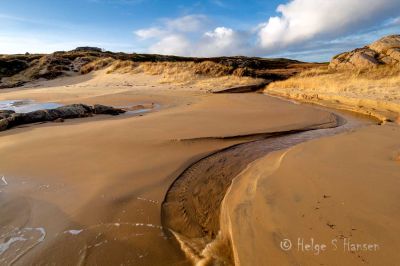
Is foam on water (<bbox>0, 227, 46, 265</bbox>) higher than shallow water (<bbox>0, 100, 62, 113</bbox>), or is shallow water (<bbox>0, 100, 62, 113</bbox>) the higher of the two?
foam on water (<bbox>0, 227, 46, 265</bbox>)

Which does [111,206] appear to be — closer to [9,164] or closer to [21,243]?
[21,243]

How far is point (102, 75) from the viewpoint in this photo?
24.7m

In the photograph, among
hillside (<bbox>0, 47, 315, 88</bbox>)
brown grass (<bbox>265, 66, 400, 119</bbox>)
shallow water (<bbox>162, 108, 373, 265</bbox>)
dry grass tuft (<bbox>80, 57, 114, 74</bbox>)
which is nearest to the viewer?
shallow water (<bbox>162, 108, 373, 265</bbox>)

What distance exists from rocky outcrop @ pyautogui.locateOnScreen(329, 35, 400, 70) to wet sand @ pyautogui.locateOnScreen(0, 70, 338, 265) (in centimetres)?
836

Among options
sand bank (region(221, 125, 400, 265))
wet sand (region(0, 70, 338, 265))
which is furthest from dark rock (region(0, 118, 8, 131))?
sand bank (region(221, 125, 400, 265))

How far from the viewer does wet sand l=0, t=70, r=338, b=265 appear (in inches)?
105

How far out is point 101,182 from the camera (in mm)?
3879

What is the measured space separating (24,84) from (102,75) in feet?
22.0

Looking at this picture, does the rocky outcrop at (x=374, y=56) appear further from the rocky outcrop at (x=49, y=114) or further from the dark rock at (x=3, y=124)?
the dark rock at (x=3, y=124)

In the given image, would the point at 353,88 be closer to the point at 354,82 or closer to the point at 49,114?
the point at 354,82

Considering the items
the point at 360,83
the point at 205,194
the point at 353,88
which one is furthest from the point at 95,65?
the point at 205,194

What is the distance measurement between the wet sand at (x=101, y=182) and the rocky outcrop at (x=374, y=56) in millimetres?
8361

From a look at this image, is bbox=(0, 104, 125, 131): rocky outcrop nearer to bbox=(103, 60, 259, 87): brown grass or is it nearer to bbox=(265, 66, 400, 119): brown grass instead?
bbox=(265, 66, 400, 119): brown grass

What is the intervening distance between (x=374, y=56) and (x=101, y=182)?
50.8 feet
